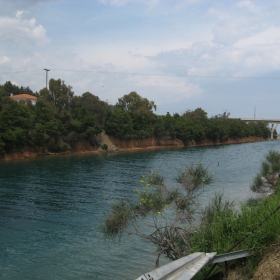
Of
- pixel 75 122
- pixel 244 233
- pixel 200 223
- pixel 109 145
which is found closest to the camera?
pixel 244 233

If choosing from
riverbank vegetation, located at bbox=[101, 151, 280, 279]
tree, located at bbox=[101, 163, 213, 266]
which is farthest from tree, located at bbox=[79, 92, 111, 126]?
tree, located at bbox=[101, 163, 213, 266]

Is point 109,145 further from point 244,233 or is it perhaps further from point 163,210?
point 244,233

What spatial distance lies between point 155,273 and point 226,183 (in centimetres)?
3157

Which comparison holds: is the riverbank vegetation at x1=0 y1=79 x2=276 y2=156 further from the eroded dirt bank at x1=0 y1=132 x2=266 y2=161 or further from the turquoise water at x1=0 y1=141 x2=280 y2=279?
the turquoise water at x1=0 y1=141 x2=280 y2=279

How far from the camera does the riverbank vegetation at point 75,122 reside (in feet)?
204

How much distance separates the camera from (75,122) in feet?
246

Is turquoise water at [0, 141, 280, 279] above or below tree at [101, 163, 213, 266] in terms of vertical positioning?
below

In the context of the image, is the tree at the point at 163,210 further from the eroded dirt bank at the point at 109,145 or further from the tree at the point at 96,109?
the tree at the point at 96,109

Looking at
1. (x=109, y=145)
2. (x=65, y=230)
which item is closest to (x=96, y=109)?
(x=109, y=145)

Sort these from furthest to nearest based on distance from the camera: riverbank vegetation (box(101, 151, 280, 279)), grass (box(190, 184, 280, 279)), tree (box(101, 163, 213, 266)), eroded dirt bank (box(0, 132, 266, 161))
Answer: eroded dirt bank (box(0, 132, 266, 161)) < tree (box(101, 163, 213, 266)) < riverbank vegetation (box(101, 151, 280, 279)) < grass (box(190, 184, 280, 279))

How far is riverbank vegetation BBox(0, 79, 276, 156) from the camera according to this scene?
62188 millimetres

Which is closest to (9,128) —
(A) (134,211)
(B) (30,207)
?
(B) (30,207)

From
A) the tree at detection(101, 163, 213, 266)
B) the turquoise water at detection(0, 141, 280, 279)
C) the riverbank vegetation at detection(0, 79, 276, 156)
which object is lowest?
the turquoise water at detection(0, 141, 280, 279)

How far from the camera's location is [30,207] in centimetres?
2559
